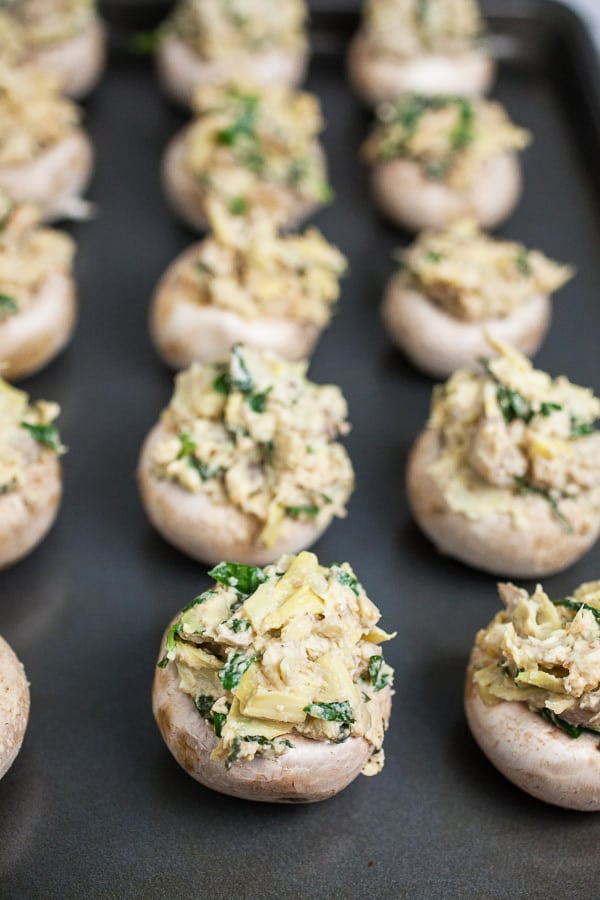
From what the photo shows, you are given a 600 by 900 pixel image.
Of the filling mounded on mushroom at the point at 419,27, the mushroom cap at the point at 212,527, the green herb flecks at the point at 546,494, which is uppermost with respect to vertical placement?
the filling mounded on mushroom at the point at 419,27

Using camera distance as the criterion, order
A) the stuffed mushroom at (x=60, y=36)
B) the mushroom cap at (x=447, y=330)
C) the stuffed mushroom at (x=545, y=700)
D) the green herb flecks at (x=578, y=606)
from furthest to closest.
Result: the stuffed mushroom at (x=60, y=36) → the mushroom cap at (x=447, y=330) → the green herb flecks at (x=578, y=606) → the stuffed mushroom at (x=545, y=700)

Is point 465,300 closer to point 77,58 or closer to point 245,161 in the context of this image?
point 245,161

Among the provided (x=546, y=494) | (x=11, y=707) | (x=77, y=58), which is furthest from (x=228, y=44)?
(x=11, y=707)

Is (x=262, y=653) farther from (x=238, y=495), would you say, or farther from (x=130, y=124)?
(x=130, y=124)

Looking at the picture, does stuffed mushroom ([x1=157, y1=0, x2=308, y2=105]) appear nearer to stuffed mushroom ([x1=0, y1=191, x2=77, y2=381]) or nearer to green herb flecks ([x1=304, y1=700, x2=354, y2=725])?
stuffed mushroom ([x1=0, y1=191, x2=77, y2=381])

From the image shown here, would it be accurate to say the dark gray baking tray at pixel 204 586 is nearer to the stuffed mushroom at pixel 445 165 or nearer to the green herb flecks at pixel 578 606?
the stuffed mushroom at pixel 445 165

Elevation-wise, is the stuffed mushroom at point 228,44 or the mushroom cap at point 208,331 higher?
the stuffed mushroom at point 228,44

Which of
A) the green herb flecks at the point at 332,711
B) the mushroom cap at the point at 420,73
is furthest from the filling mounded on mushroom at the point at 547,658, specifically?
→ the mushroom cap at the point at 420,73
